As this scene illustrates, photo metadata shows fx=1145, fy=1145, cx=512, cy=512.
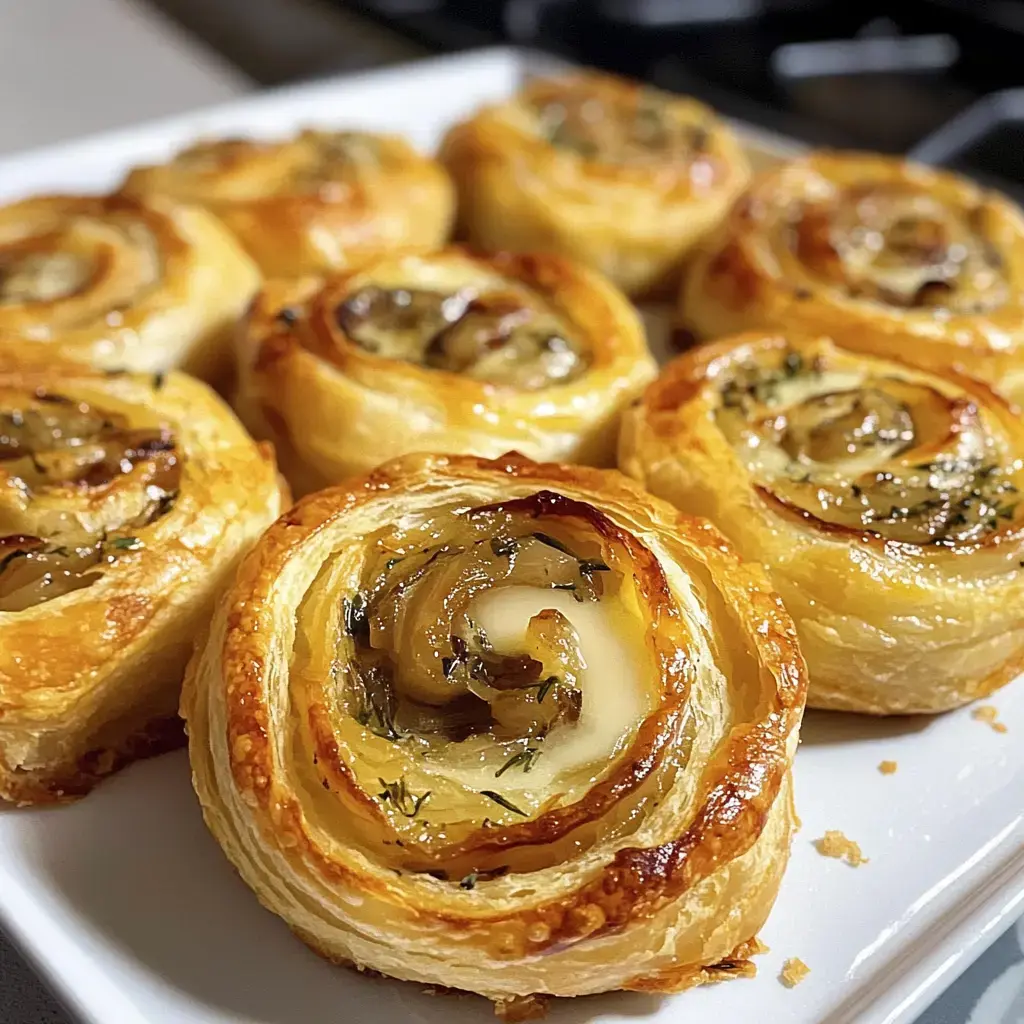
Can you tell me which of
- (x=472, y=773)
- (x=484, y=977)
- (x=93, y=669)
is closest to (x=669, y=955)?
(x=484, y=977)

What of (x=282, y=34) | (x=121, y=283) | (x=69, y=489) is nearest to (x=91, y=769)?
(x=69, y=489)

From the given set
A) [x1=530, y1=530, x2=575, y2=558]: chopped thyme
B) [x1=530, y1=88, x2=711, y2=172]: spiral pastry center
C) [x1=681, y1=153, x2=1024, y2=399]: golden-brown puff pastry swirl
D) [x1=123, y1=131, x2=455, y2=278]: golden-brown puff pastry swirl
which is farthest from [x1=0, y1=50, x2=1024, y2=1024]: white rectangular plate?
[x1=530, y1=88, x2=711, y2=172]: spiral pastry center

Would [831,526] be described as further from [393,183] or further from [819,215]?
[393,183]

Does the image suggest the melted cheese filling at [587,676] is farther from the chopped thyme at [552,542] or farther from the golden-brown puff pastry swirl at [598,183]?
the golden-brown puff pastry swirl at [598,183]

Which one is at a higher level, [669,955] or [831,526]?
[831,526]

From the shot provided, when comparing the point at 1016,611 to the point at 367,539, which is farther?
the point at 1016,611

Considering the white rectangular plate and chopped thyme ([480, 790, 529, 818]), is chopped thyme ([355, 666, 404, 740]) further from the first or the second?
the white rectangular plate
